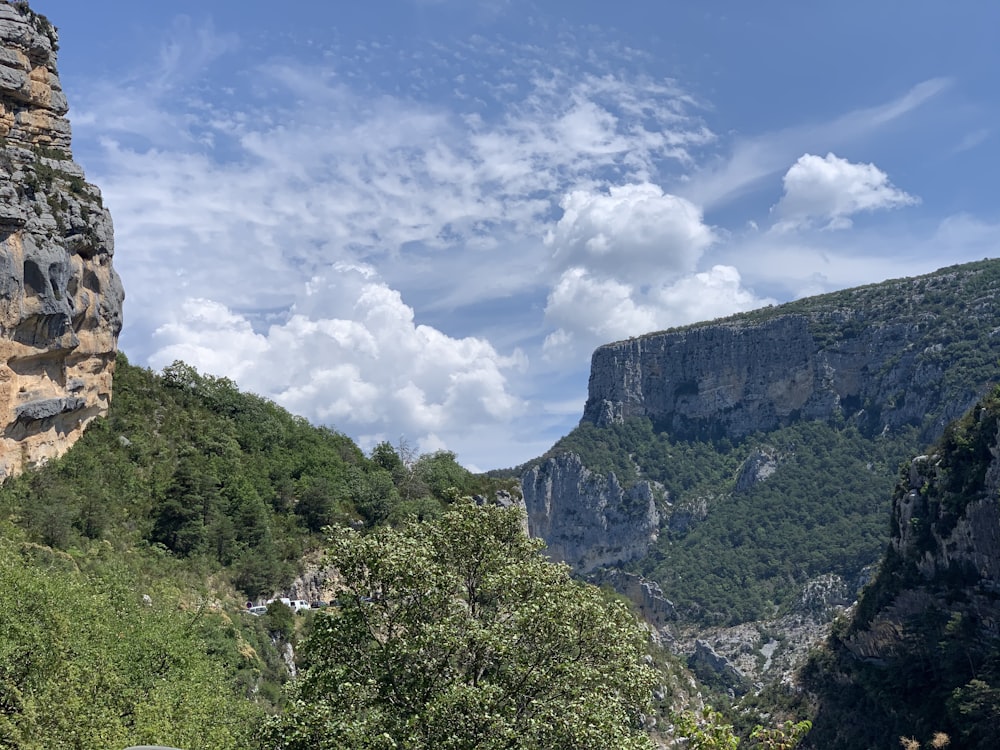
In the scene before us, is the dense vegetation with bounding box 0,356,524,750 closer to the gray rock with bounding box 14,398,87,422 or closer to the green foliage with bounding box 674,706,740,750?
the gray rock with bounding box 14,398,87,422

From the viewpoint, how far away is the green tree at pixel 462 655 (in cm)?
1263

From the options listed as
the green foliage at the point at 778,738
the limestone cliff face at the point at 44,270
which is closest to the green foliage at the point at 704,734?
the green foliage at the point at 778,738

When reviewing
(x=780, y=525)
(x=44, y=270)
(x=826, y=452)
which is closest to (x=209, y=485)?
(x=44, y=270)

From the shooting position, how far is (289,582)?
145 feet

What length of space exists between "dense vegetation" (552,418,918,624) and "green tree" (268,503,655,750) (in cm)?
13358

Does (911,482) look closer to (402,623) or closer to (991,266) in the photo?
(402,623)

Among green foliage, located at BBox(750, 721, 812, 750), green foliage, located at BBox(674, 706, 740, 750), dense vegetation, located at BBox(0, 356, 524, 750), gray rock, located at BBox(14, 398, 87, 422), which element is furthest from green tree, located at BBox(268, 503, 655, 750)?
gray rock, located at BBox(14, 398, 87, 422)

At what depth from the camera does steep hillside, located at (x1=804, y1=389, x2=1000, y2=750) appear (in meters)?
51.5

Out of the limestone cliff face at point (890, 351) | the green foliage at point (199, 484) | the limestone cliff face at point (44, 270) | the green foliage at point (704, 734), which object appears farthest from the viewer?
the limestone cliff face at point (890, 351)

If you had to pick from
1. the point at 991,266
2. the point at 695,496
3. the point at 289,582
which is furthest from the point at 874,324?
the point at 289,582

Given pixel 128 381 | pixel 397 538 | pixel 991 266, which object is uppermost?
pixel 991 266

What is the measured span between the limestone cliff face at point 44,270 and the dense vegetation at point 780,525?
128m

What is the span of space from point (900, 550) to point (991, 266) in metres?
122

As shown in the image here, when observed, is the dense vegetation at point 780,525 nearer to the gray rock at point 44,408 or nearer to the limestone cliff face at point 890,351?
the limestone cliff face at point 890,351
